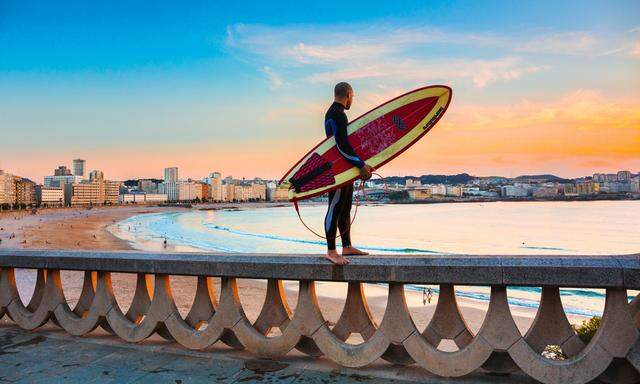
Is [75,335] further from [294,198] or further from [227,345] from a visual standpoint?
[294,198]

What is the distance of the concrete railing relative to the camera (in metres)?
3.87

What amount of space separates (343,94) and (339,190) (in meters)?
0.99

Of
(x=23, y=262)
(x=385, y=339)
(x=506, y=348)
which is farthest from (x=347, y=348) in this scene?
(x=23, y=262)

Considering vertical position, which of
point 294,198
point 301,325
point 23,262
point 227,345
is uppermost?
point 294,198

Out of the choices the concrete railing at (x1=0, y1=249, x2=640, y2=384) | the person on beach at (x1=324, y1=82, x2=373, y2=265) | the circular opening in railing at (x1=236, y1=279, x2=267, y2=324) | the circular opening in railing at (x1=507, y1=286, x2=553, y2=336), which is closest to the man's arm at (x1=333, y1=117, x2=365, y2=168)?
the person on beach at (x1=324, y1=82, x2=373, y2=265)

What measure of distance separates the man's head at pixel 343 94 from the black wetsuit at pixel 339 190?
0.06 meters

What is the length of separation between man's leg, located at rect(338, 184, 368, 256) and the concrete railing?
43 centimetres

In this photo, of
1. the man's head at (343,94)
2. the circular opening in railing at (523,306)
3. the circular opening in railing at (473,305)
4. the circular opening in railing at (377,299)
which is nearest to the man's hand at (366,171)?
the man's head at (343,94)

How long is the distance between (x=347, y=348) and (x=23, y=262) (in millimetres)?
4115

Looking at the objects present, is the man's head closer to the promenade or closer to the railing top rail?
the railing top rail

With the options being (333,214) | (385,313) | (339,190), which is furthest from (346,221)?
(385,313)

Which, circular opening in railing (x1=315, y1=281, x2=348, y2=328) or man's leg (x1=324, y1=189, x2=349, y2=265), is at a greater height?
man's leg (x1=324, y1=189, x2=349, y2=265)

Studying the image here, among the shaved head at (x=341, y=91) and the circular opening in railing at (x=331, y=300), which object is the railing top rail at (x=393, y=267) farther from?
the circular opening in railing at (x=331, y=300)

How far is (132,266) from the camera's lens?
5273mm
